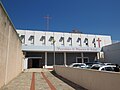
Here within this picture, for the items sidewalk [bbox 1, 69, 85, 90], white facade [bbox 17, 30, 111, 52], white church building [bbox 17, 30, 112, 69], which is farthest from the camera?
white facade [bbox 17, 30, 111, 52]

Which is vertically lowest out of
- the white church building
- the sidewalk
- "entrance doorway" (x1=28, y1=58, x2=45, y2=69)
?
the sidewalk

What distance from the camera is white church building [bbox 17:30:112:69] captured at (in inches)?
1500

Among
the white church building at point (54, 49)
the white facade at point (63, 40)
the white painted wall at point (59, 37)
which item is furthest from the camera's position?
the white painted wall at point (59, 37)

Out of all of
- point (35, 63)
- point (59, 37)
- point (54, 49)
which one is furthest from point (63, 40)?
point (35, 63)

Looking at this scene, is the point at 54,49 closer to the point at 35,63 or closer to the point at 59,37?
the point at 35,63

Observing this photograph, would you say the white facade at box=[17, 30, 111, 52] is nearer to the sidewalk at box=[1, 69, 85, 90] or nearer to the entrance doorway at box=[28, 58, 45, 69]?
the entrance doorway at box=[28, 58, 45, 69]

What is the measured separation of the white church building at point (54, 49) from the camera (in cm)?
3809

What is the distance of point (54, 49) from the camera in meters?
38.1

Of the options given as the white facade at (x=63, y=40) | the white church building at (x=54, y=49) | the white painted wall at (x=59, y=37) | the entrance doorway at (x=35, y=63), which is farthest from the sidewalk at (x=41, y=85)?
the white painted wall at (x=59, y=37)

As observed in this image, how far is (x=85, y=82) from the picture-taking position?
10.5 m

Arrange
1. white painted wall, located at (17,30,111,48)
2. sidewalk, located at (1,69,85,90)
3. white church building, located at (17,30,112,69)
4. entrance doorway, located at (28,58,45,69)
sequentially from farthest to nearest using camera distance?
1. white painted wall, located at (17,30,111,48)
2. entrance doorway, located at (28,58,45,69)
3. white church building, located at (17,30,112,69)
4. sidewalk, located at (1,69,85,90)

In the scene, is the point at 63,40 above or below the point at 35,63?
above

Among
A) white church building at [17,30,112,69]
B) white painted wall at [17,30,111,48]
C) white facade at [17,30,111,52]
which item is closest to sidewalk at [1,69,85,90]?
white church building at [17,30,112,69]

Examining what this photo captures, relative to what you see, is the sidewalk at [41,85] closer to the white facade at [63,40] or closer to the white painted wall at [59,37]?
the white facade at [63,40]
